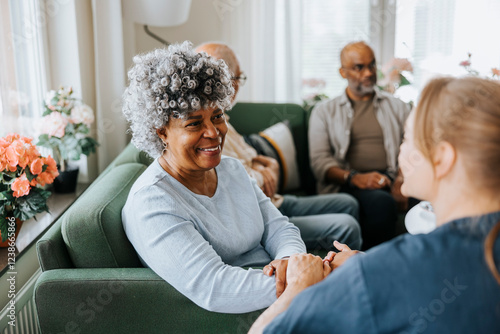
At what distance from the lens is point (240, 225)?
153 centimetres

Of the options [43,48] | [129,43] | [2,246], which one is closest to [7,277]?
[2,246]

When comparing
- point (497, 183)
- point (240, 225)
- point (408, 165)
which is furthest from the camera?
point (240, 225)

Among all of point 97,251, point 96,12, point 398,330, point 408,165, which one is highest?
point 96,12

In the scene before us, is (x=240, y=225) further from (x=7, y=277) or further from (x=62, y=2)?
(x=62, y=2)

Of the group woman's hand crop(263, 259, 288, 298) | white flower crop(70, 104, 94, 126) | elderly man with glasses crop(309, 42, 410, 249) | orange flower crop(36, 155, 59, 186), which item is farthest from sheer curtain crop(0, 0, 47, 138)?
elderly man with glasses crop(309, 42, 410, 249)

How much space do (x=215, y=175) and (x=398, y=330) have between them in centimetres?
93

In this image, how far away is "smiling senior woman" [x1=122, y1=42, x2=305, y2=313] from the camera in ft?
4.20

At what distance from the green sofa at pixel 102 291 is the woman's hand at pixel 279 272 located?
11 centimetres

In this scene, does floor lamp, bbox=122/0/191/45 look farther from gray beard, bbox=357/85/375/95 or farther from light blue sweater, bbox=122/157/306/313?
light blue sweater, bbox=122/157/306/313

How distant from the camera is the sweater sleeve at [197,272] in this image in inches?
50.0

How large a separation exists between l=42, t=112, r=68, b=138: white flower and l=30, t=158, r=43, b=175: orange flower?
554mm

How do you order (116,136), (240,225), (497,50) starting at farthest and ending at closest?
(497,50) → (116,136) → (240,225)

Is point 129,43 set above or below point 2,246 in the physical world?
above

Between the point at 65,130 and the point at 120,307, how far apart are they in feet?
3.94
